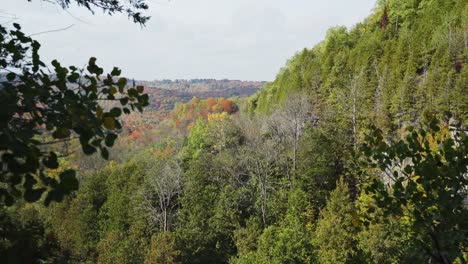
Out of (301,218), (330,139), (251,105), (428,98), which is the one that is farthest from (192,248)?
Result: (251,105)

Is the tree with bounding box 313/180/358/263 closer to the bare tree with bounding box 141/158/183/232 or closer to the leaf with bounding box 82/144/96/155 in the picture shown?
the bare tree with bounding box 141/158/183/232

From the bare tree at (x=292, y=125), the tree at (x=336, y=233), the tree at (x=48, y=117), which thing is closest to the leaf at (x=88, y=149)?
the tree at (x=48, y=117)

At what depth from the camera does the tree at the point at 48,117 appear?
170cm

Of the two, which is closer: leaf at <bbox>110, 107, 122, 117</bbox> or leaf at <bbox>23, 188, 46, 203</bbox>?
leaf at <bbox>23, 188, 46, 203</bbox>

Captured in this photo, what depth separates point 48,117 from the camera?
205 cm

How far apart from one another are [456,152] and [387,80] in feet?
116

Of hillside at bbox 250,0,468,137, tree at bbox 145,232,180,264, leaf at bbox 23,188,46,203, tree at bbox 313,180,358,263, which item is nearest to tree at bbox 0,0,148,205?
leaf at bbox 23,188,46,203

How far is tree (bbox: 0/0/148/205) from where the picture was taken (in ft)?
5.58

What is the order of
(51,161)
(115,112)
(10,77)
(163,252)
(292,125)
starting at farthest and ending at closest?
1. (292,125)
2. (163,252)
3. (10,77)
4. (115,112)
5. (51,161)

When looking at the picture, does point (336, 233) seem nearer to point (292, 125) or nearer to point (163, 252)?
point (163, 252)

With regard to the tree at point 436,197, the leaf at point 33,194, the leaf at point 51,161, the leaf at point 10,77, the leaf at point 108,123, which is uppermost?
the leaf at point 10,77

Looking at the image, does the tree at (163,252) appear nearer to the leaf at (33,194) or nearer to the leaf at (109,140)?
the leaf at (109,140)

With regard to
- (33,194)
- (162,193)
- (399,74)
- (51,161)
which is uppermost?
(399,74)

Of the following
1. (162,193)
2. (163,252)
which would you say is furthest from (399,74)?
(163,252)
